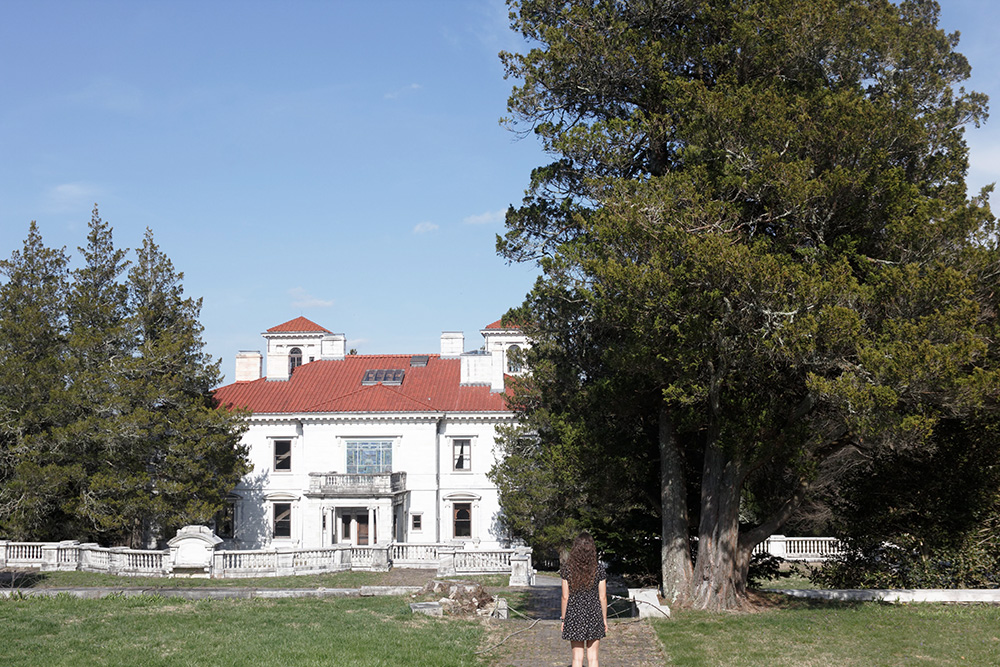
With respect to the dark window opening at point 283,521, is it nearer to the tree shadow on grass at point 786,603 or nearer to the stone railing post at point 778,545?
the stone railing post at point 778,545

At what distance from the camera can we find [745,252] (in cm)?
1397

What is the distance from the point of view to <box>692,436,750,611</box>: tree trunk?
16.6 meters

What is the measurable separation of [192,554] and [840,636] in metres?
22.7

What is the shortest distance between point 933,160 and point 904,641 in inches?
334

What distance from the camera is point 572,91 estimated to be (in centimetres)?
1859

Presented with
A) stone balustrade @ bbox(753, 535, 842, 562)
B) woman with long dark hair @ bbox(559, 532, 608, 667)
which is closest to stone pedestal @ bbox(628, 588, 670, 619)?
woman with long dark hair @ bbox(559, 532, 608, 667)

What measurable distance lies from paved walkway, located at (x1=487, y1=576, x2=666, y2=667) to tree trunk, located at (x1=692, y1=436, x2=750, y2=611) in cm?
221

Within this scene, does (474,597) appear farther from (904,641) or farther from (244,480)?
(244,480)

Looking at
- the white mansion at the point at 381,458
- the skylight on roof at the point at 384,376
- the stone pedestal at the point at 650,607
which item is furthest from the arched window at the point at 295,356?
the stone pedestal at the point at 650,607

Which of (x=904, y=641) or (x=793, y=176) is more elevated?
(x=793, y=176)

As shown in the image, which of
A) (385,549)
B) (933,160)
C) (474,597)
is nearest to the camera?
(933,160)

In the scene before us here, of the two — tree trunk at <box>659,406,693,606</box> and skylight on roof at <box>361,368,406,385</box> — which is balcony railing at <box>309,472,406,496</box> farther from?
tree trunk at <box>659,406,693,606</box>

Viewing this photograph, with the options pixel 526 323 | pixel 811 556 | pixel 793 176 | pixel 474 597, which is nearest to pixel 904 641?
pixel 793 176

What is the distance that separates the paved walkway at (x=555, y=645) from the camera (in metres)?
11.8
